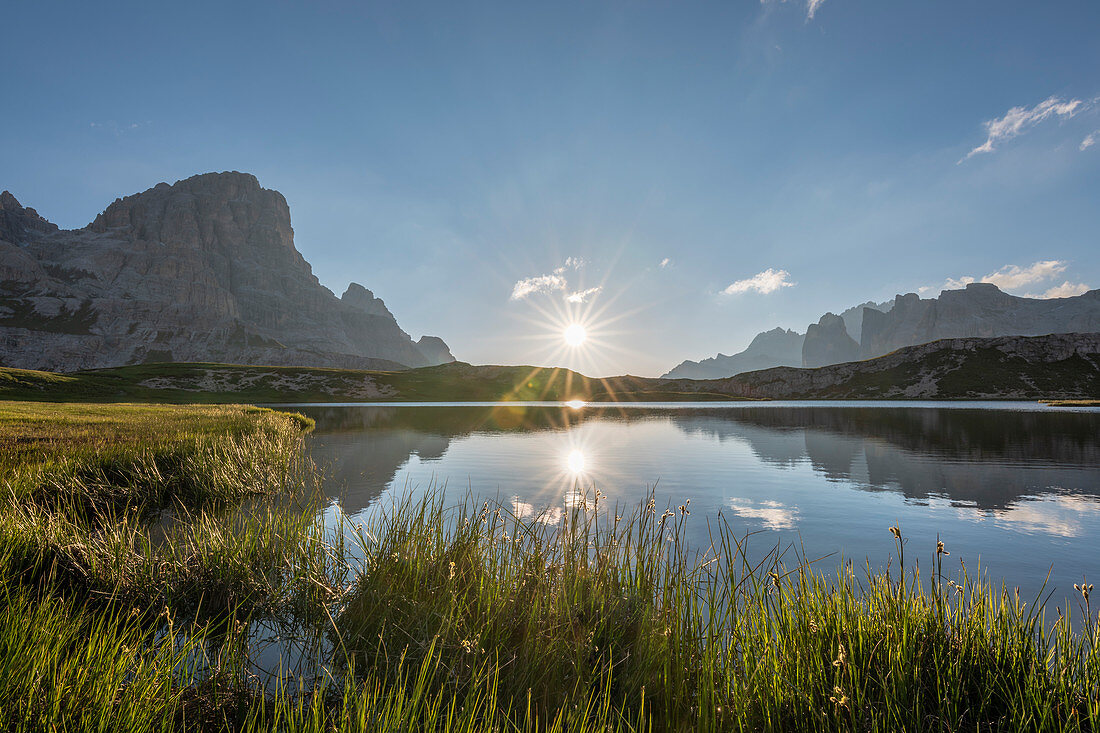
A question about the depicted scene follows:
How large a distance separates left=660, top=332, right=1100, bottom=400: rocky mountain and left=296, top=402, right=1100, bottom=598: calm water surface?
127 metres

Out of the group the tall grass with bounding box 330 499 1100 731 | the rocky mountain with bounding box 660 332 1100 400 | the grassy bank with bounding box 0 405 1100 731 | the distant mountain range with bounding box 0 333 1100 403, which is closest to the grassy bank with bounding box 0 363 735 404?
the distant mountain range with bounding box 0 333 1100 403

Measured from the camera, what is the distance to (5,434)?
1802 centimetres

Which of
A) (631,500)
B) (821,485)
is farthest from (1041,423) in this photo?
(631,500)

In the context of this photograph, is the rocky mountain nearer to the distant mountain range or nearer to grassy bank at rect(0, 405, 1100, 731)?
the distant mountain range

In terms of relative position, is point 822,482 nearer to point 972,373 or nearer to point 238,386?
point 238,386

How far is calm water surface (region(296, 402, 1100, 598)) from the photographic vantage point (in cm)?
1267

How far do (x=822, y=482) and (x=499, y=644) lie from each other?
21.2m

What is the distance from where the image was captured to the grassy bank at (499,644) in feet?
12.2

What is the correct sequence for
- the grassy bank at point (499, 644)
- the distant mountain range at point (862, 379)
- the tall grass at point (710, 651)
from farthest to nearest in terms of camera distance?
the distant mountain range at point (862, 379), the tall grass at point (710, 651), the grassy bank at point (499, 644)

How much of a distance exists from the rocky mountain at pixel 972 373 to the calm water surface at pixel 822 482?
127m

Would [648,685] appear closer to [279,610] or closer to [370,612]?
[370,612]

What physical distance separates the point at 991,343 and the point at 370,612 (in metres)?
218

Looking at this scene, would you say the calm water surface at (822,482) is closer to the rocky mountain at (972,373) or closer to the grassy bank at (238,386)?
the grassy bank at (238,386)

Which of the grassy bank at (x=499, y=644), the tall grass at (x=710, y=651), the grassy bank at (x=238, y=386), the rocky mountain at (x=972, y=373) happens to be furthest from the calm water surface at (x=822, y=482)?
the rocky mountain at (x=972, y=373)
